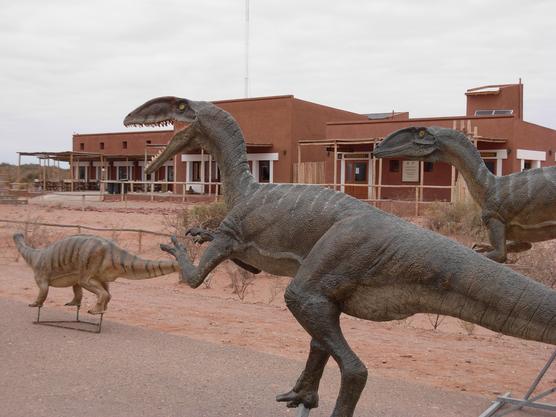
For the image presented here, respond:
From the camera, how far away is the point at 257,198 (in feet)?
12.0

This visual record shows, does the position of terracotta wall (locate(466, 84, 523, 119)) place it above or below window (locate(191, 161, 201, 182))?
above

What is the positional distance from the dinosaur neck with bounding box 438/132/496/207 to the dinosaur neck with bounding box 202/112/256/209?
197 centimetres

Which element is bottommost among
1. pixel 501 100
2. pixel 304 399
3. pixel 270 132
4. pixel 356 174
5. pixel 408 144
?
pixel 304 399

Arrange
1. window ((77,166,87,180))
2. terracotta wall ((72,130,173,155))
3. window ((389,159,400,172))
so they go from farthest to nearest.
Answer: window ((77,166,87,180))
terracotta wall ((72,130,173,155))
window ((389,159,400,172))

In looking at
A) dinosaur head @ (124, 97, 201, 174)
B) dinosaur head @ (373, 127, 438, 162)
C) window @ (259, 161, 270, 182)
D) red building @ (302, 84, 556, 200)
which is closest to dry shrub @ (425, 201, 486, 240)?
red building @ (302, 84, 556, 200)

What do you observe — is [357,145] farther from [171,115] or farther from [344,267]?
[344,267]

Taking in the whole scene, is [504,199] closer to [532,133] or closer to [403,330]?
[403,330]

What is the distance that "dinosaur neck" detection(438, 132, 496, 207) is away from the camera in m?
5.16

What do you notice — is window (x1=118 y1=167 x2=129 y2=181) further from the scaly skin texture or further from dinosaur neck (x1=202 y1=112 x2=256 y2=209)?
dinosaur neck (x1=202 y1=112 x2=256 y2=209)

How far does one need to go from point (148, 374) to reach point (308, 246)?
295 centimetres

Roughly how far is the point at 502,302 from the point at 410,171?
21393 millimetres

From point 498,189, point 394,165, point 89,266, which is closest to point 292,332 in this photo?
point 89,266

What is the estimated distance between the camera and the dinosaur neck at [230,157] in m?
3.87

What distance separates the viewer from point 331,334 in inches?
125
